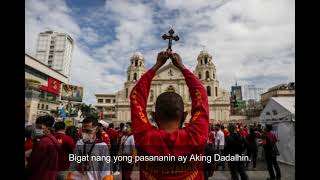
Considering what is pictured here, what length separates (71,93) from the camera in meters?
42.2

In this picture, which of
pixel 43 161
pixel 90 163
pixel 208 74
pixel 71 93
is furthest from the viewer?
pixel 208 74

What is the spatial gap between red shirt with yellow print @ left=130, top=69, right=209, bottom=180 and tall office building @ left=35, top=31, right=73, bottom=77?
98062mm

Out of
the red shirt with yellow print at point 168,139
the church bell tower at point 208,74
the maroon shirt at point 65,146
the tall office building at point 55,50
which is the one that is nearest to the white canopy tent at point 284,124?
the maroon shirt at point 65,146

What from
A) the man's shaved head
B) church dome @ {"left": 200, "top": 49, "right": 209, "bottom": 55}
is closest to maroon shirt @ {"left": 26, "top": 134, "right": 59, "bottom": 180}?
the man's shaved head

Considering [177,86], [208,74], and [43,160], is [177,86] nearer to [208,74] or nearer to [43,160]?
[208,74]

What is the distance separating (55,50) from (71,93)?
6081cm

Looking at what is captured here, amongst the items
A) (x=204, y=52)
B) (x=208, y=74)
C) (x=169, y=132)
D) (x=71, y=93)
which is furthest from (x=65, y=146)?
(x=204, y=52)

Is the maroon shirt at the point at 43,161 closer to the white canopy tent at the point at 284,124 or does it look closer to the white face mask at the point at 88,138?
the white face mask at the point at 88,138

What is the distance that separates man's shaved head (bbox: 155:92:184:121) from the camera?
4.45ft

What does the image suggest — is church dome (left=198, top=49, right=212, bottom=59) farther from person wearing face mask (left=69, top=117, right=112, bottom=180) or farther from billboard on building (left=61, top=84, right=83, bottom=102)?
person wearing face mask (left=69, top=117, right=112, bottom=180)
